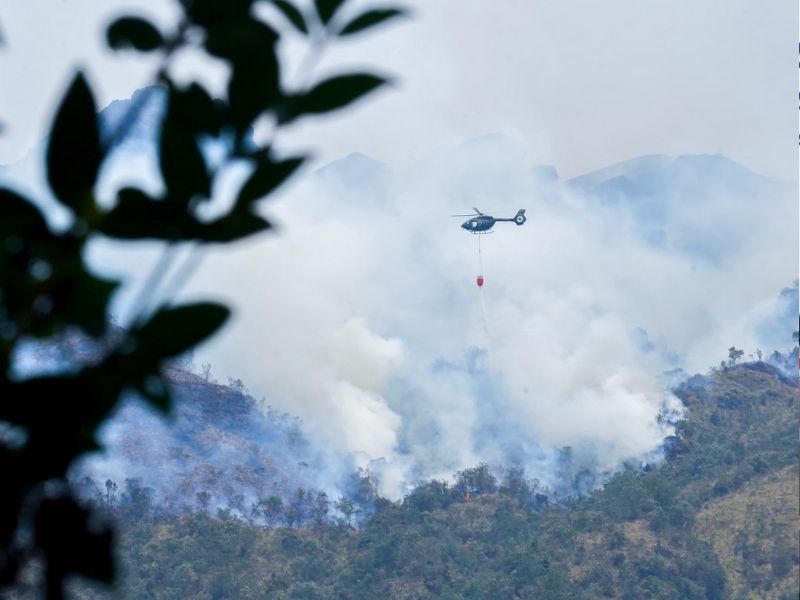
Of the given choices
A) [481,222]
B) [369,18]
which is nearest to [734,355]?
[481,222]

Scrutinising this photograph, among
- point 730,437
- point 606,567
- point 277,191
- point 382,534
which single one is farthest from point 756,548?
point 277,191

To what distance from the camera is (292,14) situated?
0.43 m

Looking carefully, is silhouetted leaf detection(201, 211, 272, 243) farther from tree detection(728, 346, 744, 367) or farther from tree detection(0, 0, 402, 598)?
tree detection(728, 346, 744, 367)

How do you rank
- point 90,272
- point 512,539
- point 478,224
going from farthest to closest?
point 478,224 → point 512,539 → point 90,272

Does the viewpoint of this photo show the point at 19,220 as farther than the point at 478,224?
No

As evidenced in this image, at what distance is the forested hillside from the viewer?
19.8 m

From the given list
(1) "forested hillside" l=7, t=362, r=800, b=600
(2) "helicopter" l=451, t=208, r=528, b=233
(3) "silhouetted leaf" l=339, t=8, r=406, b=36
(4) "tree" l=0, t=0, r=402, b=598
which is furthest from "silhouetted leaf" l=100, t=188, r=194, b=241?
(2) "helicopter" l=451, t=208, r=528, b=233

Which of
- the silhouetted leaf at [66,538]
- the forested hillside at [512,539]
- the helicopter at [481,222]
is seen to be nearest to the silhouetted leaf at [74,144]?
the silhouetted leaf at [66,538]

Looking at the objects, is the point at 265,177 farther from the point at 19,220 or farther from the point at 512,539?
the point at 512,539

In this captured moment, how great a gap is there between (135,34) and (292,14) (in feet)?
0.20

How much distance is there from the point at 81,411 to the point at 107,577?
0.19 ft

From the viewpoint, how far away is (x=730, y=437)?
80.9 ft

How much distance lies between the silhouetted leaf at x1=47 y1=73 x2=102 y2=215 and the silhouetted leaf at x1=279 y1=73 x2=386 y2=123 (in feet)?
0.24

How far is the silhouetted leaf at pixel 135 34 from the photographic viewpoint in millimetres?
425
